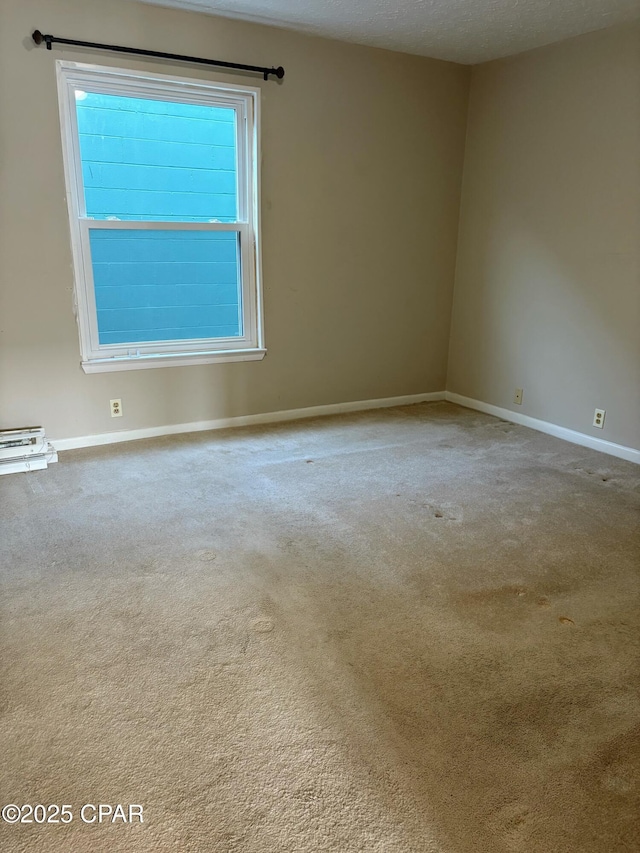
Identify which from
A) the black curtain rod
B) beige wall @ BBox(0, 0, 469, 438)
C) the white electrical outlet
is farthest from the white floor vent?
the white electrical outlet

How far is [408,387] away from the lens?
5059 mm

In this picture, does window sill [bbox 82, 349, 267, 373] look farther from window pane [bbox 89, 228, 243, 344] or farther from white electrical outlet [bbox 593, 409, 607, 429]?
white electrical outlet [bbox 593, 409, 607, 429]

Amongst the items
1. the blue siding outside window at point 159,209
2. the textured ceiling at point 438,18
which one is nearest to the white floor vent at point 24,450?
the blue siding outside window at point 159,209

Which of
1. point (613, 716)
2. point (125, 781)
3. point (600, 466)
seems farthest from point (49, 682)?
point (600, 466)

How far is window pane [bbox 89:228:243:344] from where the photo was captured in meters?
3.76

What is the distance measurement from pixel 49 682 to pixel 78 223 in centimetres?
271

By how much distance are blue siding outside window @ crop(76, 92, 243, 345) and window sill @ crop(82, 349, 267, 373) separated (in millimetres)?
123

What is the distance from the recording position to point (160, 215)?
3.82 meters

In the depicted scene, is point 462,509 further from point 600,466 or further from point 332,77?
point 332,77

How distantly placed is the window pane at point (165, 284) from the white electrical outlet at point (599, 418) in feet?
8.24

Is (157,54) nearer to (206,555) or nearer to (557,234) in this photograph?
(557,234)

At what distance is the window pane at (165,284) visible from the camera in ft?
12.3

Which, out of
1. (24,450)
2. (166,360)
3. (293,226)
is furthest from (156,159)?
(24,450)

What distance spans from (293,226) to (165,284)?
99 centimetres
